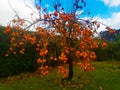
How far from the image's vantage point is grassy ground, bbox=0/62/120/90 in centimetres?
1285

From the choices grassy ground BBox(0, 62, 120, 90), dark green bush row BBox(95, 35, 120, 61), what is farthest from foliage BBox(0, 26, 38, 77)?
dark green bush row BBox(95, 35, 120, 61)

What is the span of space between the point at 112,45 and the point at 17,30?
1292cm

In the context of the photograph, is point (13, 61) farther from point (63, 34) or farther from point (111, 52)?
point (111, 52)

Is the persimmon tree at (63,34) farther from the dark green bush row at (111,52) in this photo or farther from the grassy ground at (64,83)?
the dark green bush row at (111,52)

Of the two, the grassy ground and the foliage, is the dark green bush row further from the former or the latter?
the foliage

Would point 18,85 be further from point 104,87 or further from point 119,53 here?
point 119,53

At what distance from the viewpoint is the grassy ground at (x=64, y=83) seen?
12.9 meters

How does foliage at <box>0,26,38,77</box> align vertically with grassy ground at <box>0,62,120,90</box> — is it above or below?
above

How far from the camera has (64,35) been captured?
12242mm

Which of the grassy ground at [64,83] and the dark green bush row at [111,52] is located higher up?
the dark green bush row at [111,52]

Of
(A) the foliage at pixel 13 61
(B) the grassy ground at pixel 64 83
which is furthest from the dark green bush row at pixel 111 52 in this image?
(A) the foliage at pixel 13 61

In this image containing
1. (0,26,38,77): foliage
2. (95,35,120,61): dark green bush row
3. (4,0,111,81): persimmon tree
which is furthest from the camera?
(95,35,120,61): dark green bush row

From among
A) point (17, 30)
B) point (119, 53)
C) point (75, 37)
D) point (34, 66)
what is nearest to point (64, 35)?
point (75, 37)

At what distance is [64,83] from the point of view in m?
13.4
